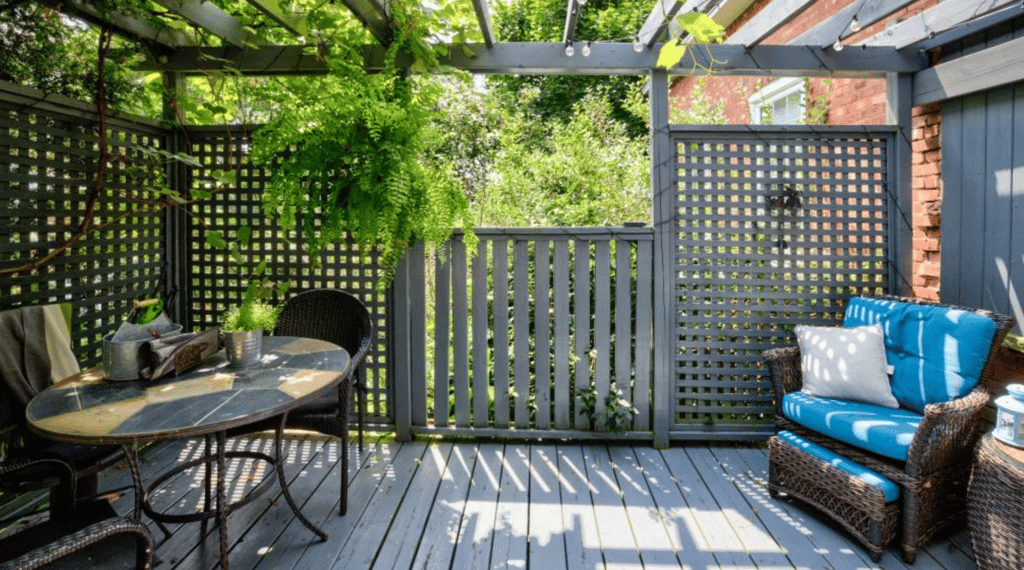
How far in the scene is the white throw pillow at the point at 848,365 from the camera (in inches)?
96.9

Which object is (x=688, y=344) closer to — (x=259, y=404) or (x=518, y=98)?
(x=259, y=404)

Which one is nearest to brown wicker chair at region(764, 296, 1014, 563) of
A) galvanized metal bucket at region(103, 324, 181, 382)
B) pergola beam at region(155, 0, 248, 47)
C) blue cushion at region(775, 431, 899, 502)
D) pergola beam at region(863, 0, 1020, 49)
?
blue cushion at region(775, 431, 899, 502)

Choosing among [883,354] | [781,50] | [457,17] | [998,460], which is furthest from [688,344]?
[457,17]

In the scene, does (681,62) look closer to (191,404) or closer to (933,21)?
(933,21)

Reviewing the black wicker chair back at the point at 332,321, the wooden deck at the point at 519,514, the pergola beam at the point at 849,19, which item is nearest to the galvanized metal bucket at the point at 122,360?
the wooden deck at the point at 519,514

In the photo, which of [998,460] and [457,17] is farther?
[457,17]

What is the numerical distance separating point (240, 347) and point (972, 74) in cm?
348

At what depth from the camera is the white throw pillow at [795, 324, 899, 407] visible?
Answer: 246 cm

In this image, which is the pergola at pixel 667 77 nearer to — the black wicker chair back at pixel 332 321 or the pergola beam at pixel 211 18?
the pergola beam at pixel 211 18

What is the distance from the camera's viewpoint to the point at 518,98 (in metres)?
8.49

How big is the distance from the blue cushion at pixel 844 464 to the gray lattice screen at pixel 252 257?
6.94ft

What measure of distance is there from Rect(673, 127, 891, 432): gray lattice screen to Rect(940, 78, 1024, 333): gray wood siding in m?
0.29

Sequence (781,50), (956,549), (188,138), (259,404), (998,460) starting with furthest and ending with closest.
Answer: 1. (188,138)
2. (781,50)
3. (956,549)
4. (998,460)
5. (259,404)

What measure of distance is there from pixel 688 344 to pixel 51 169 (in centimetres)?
325
